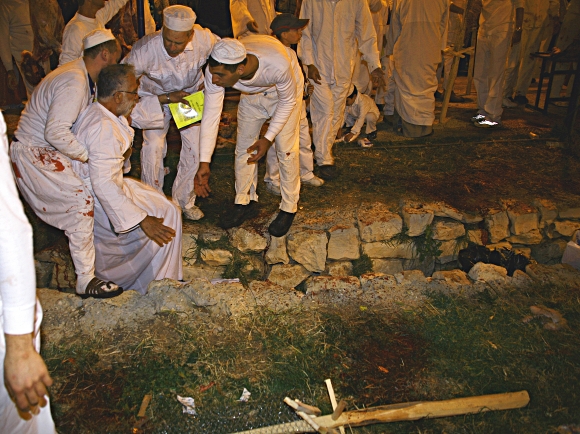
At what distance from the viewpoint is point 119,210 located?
378 cm

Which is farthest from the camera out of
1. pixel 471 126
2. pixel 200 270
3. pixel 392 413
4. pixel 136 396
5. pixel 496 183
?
pixel 471 126

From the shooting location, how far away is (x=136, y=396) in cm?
299

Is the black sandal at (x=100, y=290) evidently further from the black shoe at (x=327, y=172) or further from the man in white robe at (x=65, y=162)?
the black shoe at (x=327, y=172)

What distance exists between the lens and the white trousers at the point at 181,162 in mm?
4906

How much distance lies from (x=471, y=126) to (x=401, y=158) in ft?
6.92

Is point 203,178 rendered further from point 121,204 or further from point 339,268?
point 339,268

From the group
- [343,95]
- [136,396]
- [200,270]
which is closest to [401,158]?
[343,95]

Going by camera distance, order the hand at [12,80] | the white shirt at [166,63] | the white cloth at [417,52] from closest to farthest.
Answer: the white shirt at [166,63] < the white cloth at [417,52] < the hand at [12,80]

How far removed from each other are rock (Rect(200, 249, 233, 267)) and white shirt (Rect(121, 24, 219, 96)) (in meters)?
1.50

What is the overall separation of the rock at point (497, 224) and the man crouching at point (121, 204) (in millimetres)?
3146

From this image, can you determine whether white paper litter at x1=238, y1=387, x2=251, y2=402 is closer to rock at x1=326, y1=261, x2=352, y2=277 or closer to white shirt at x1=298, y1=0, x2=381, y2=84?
rock at x1=326, y1=261, x2=352, y2=277

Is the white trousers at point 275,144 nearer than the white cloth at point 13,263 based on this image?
No

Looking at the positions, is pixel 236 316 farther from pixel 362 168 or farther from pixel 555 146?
pixel 555 146

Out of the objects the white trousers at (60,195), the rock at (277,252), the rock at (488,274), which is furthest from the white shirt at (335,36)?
the white trousers at (60,195)
